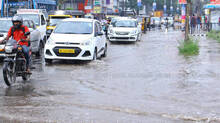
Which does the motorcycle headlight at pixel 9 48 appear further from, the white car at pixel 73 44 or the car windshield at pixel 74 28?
the car windshield at pixel 74 28

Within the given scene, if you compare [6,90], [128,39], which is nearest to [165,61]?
[6,90]

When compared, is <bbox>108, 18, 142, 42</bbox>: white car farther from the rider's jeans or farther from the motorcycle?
the motorcycle

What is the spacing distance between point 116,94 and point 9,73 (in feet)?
8.44

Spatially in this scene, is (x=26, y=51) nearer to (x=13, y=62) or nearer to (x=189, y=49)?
(x=13, y=62)

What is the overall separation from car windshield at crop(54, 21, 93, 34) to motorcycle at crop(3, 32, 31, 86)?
5.23 m

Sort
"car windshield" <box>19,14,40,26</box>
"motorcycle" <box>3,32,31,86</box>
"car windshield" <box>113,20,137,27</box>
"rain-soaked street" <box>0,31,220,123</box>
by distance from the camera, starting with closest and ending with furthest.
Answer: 1. "rain-soaked street" <box>0,31,220,123</box>
2. "motorcycle" <box>3,32,31,86</box>
3. "car windshield" <box>19,14,40,26</box>
4. "car windshield" <box>113,20,137,27</box>

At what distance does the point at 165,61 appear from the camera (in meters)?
15.5

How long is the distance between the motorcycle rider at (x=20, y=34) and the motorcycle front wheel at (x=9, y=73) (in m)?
0.55

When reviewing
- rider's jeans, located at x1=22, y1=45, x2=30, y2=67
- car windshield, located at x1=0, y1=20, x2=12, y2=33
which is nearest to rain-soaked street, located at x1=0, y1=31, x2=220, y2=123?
rider's jeans, located at x1=22, y1=45, x2=30, y2=67

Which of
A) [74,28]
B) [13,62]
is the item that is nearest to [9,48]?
[13,62]

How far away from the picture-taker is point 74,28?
1555cm

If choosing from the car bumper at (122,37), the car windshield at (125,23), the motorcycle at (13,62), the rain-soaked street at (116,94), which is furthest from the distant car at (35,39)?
the car windshield at (125,23)

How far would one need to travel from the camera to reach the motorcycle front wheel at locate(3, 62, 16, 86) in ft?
31.1

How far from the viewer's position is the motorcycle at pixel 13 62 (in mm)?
9578
